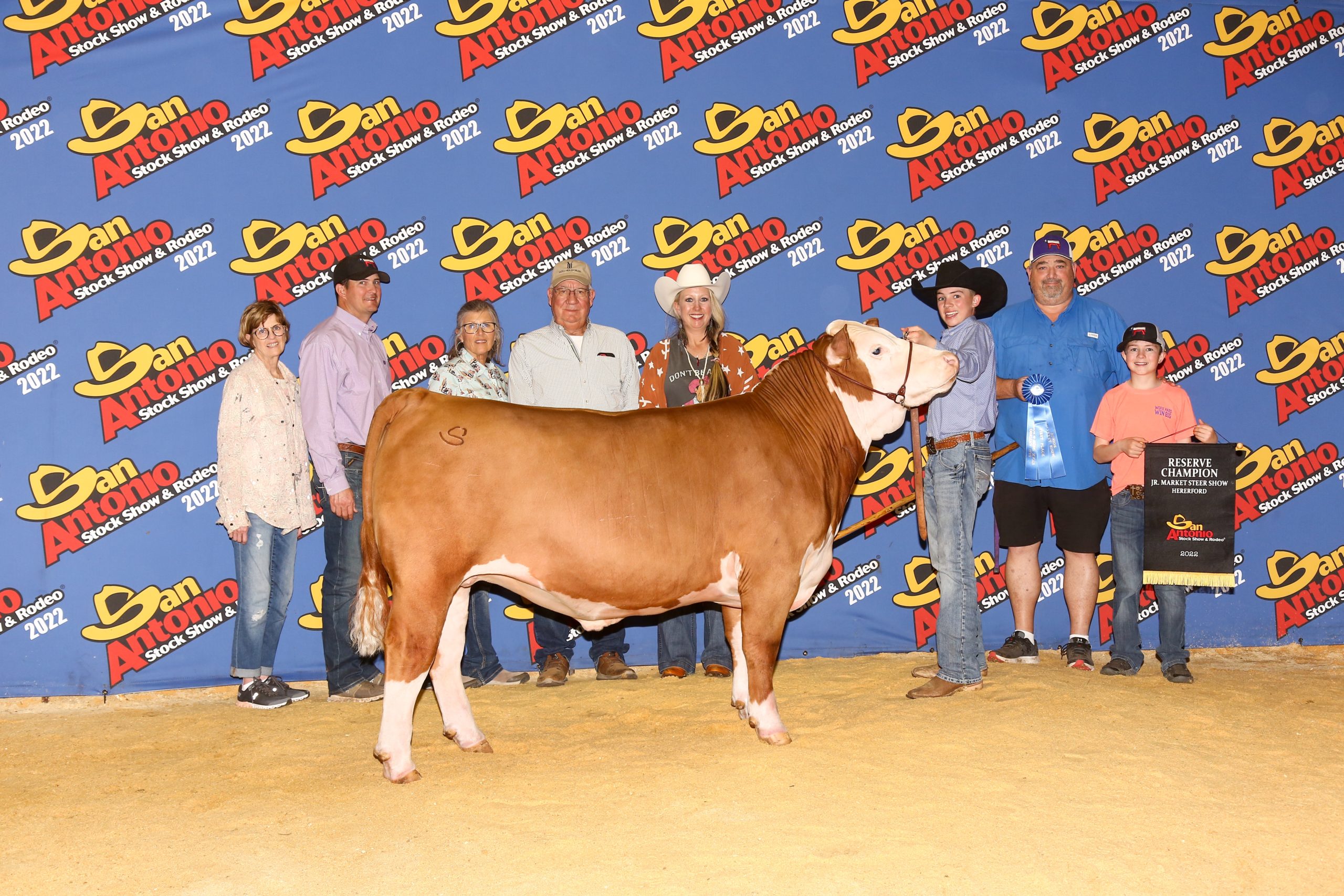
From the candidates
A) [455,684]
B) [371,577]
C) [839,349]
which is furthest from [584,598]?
[839,349]

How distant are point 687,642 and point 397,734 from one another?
2307 mm

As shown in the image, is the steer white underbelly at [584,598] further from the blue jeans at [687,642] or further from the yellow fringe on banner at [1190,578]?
the yellow fringe on banner at [1190,578]

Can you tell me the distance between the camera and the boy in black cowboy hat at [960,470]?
5184 millimetres

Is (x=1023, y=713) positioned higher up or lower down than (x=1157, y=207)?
lower down

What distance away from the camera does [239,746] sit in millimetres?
4641

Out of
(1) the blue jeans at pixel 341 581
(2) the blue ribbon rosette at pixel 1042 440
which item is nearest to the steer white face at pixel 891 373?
(2) the blue ribbon rosette at pixel 1042 440

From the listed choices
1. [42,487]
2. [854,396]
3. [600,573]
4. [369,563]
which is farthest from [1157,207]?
[42,487]

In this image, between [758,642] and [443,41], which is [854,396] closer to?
[758,642]

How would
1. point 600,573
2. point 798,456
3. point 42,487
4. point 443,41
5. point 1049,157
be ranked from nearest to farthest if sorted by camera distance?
point 600,573 < point 798,456 < point 42,487 < point 443,41 < point 1049,157

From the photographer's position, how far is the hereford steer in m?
4.00

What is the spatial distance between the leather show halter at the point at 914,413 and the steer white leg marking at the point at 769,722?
126 centimetres

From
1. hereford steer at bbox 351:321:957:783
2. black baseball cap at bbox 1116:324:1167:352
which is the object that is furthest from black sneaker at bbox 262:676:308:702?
black baseball cap at bbox 1116:324:1167:352

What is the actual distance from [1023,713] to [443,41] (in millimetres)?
5070

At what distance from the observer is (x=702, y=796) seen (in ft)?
12.3
